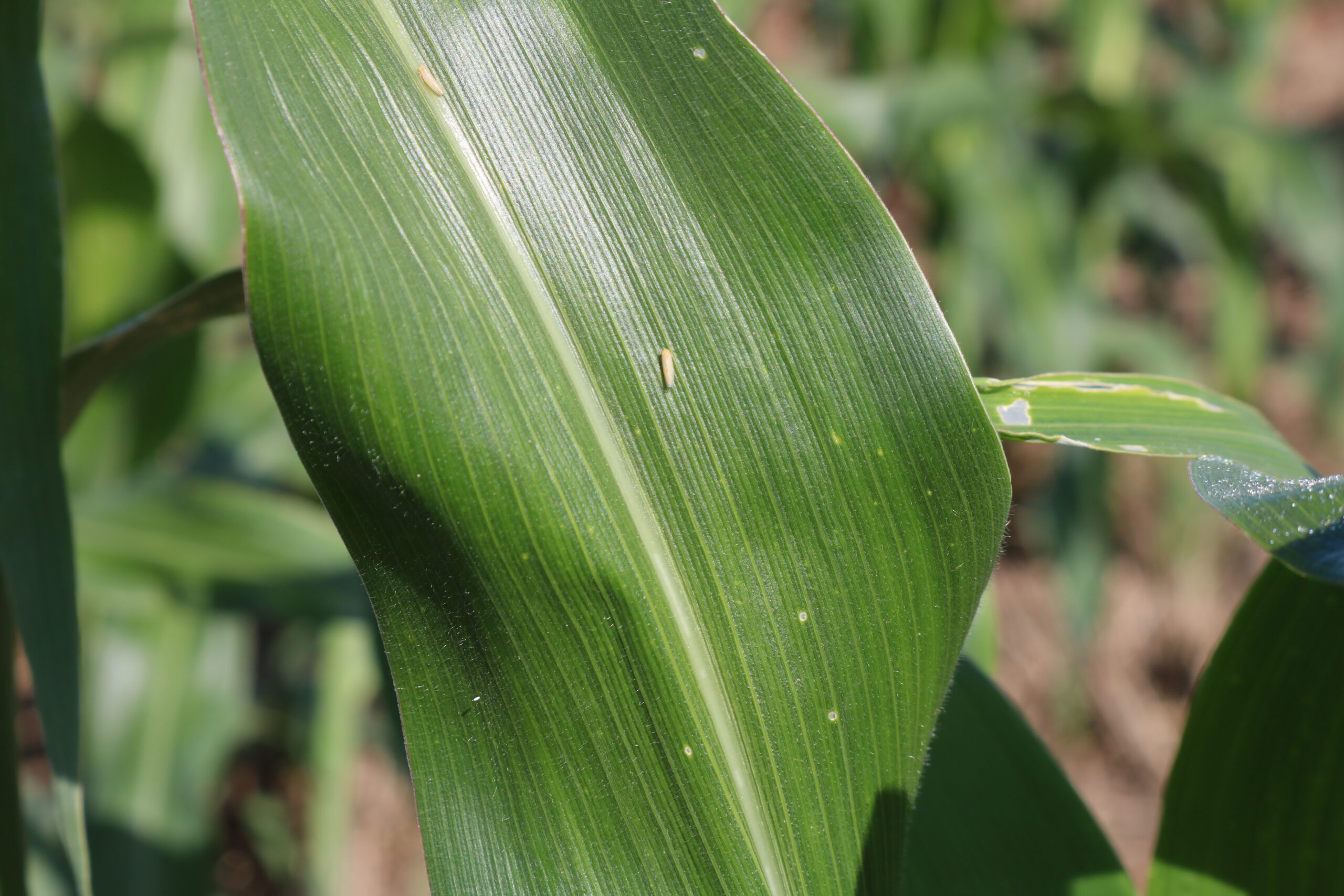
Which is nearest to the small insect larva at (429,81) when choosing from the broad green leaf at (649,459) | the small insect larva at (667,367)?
the broad green leaf at (649,459)

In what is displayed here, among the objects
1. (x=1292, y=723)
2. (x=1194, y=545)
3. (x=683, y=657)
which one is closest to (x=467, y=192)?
(x=683, y=657)

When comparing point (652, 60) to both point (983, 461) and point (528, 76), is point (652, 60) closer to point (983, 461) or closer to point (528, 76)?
point (528, 76)

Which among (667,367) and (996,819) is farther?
(996,819)

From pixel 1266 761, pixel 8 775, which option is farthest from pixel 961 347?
pixel 8 775

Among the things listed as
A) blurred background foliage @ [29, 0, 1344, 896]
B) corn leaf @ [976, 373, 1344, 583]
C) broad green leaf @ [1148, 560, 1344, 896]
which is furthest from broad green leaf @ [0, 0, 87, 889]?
broad green leaf @ [1148, 560, 1344, 896]

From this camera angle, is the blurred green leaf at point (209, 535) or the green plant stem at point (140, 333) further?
the blurred green leaf at point (209, 535)

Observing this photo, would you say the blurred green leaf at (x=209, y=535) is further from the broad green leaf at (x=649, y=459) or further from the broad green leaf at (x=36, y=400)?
the broad green leaf at (x=649, y=459)

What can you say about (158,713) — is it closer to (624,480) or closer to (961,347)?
(624,480)
